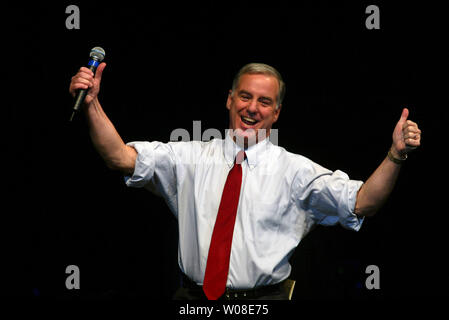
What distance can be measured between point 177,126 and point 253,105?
735mm

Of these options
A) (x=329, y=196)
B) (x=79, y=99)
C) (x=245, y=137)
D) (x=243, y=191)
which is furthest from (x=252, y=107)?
(x=79, y=99)

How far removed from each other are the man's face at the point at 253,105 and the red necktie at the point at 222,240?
19 cm

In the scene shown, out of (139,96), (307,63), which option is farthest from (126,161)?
(307,63)

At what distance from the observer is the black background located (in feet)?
8.13

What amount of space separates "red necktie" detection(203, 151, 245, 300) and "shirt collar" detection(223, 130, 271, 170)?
0.06m

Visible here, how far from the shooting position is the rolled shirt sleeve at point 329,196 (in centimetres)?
A: 180

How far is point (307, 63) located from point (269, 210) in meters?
1.02

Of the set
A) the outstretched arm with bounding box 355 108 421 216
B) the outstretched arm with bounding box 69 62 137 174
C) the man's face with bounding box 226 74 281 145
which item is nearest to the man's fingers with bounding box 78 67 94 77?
the outstretched arm with bounding box 69 62 137 174

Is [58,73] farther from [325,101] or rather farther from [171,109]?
[325,101]

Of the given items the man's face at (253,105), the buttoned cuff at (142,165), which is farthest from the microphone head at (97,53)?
the man's face at (253,105)

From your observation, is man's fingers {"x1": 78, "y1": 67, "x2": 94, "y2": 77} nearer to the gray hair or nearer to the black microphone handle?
the black microphone handle

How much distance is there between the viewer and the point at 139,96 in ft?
8.77

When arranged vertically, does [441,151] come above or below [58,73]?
below

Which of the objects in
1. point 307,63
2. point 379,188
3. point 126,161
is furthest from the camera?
point 307,63
